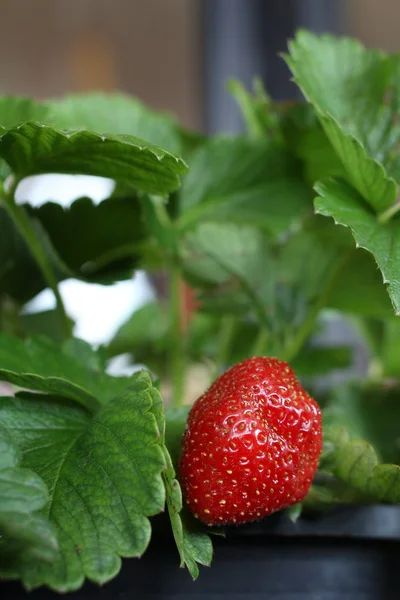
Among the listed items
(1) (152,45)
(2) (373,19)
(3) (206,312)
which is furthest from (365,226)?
(1) (152,45)

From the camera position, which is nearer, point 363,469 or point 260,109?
point 363,469

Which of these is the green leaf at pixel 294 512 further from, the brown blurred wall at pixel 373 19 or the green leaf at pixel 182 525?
the brown blurred wall at pixel 373 19

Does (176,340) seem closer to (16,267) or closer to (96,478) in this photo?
(16,267)

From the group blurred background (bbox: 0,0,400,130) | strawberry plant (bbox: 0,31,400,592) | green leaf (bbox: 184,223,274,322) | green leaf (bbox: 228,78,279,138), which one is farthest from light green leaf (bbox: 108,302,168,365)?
blurred background (bbox: 0,0,400,130)

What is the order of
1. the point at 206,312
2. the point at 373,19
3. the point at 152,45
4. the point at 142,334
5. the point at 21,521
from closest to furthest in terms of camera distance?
the point at 21,521
the point at 206,312
the point at 142,334
the point at 373,19
the point at 152,45

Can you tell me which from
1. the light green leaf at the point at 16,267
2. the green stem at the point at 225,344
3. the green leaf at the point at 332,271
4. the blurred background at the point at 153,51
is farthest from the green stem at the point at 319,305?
the blurred background at the point at 153,51

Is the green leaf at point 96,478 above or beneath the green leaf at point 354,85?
beneath

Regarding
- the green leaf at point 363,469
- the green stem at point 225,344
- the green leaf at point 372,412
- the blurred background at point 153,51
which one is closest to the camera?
the green leaf at point 363,469
